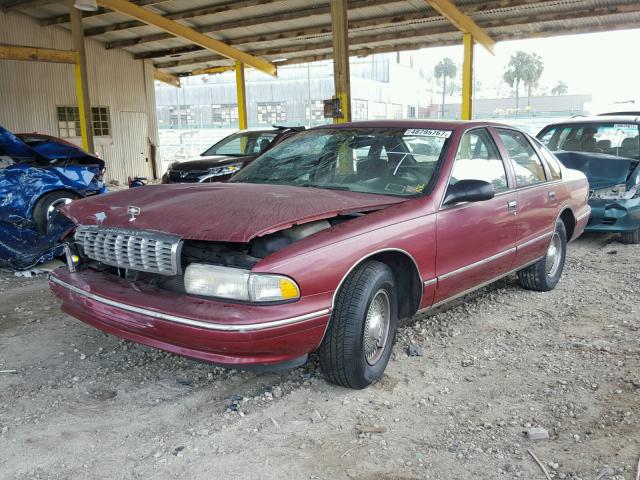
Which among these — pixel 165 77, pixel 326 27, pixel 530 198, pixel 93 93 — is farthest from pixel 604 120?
pixel 165 77

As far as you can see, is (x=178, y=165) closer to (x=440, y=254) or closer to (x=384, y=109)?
(x=440, y=254)

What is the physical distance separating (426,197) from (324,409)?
1399mm

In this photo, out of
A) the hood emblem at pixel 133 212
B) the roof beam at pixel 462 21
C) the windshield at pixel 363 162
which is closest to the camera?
the hood emblem at pixel 133 212

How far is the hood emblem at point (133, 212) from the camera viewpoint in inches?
125

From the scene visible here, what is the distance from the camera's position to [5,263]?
6203 millimetres

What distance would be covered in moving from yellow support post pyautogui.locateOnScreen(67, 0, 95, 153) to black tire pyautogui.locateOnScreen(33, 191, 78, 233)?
200 inches

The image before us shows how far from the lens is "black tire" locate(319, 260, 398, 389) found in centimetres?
305

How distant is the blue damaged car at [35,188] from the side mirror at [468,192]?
4517 millimetres

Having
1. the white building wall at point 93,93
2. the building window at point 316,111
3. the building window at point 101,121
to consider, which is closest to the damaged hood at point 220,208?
the white building wall at point 93,93

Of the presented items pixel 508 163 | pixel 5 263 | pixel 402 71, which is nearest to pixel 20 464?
pixel 508 163

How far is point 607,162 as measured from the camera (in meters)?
7.37

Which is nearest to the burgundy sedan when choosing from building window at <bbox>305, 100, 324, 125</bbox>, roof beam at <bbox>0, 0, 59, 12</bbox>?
roof beam at <bbox>0, 0, 59, 12</bbox>

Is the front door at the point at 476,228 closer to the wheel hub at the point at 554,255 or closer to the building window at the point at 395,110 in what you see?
the wheel hub at the point at 554,255

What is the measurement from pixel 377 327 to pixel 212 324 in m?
1.05
